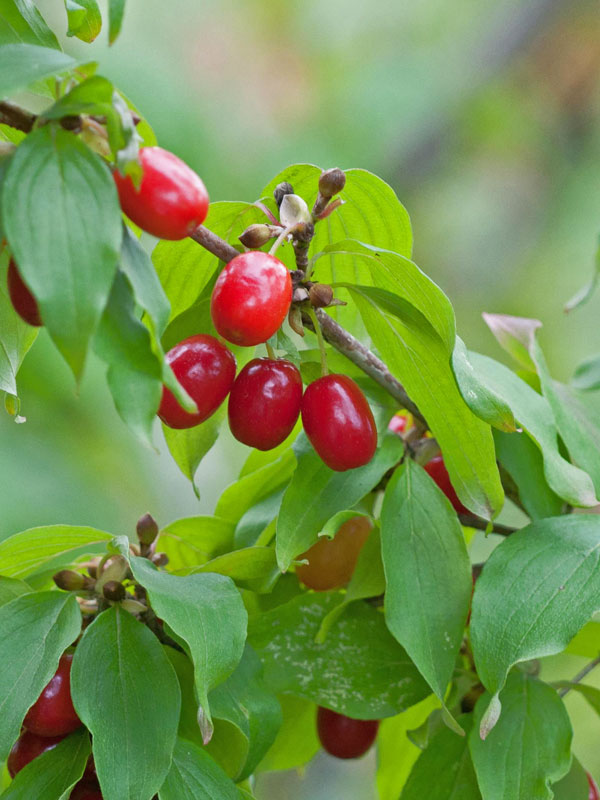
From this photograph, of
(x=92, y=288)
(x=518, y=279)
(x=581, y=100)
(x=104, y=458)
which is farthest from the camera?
(x=581, y=100)

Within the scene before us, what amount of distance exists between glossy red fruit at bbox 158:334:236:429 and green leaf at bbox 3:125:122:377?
0.42 ft

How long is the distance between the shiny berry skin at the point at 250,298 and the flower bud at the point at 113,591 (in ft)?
0.53

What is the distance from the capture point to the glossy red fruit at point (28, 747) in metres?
0.48

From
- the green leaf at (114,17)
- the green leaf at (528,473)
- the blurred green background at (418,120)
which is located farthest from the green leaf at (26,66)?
the blurred green background at (418,120)

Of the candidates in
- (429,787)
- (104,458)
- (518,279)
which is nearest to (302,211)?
(429,787)

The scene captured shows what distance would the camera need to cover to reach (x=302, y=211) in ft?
1.54

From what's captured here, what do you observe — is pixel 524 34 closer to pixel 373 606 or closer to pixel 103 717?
pixel 373 606

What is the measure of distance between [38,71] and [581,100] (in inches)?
107

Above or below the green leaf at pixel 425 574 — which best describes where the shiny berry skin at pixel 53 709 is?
below

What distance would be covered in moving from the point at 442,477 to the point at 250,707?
19cm

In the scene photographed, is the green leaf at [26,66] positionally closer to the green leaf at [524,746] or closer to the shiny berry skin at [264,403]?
the shiny berry skin at [264,403]

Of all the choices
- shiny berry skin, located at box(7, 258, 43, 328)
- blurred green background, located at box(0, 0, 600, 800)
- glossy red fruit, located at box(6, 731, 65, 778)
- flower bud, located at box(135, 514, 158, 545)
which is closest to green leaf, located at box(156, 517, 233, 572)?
flower bud, located at box(135, 514, 158, 545)

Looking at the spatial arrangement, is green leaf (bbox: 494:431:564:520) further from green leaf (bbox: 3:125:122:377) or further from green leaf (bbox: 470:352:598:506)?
green leaf (bbox: 3:125:122:377)

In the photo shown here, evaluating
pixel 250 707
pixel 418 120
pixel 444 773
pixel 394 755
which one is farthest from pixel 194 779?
pixel 418 120
